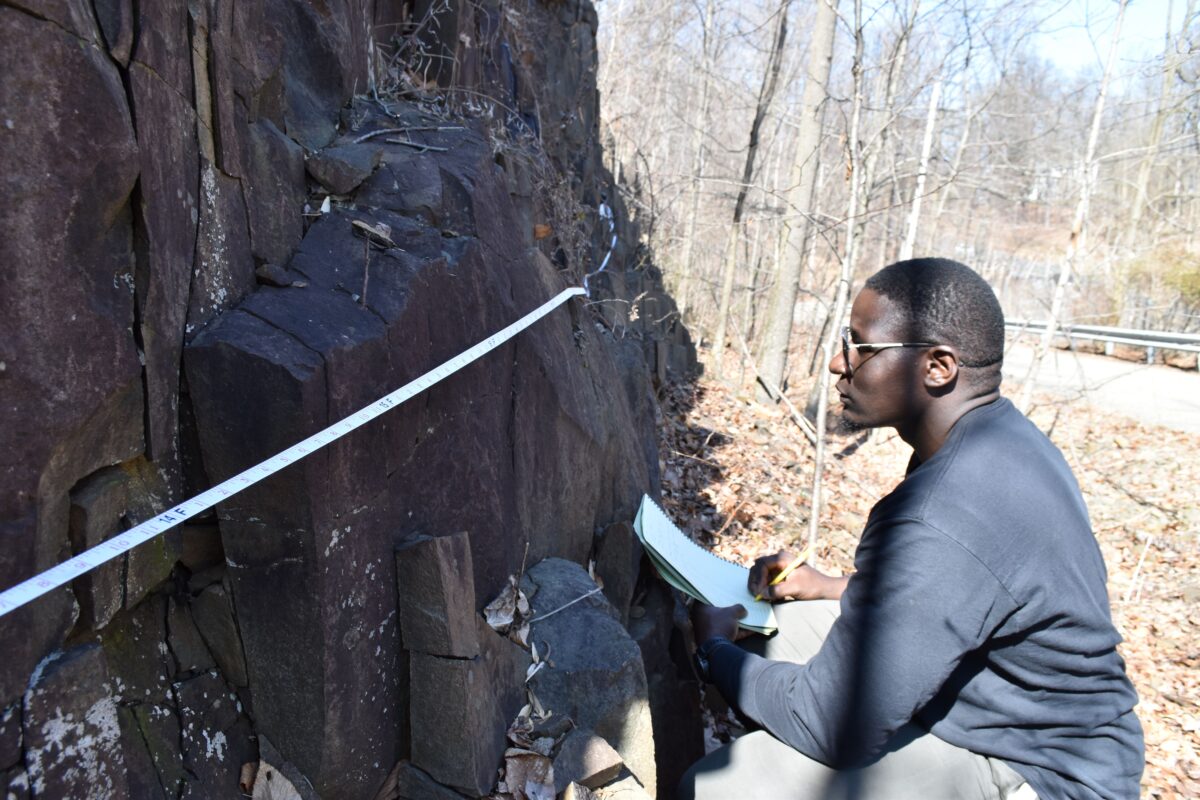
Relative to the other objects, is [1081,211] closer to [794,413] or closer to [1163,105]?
[794,413]

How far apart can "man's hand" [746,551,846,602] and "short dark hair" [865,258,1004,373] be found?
1392mm

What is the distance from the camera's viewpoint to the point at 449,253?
9.64 ft

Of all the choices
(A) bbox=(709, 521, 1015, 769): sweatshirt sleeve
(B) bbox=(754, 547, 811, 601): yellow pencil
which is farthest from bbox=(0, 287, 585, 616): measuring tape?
(B) bbox=(754, 547, 811, 601): yellow pencil

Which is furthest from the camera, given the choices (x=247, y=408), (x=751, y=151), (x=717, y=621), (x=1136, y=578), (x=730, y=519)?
(x=751, y=151)

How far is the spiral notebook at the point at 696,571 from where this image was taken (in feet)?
10.6

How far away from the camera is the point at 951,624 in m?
1.93

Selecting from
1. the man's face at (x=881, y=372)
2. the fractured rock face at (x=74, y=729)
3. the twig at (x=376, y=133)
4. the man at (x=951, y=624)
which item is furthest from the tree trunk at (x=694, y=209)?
the fractured rock face at (x=74, y=729)

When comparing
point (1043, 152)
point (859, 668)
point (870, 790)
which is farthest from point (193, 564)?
point (1043, 152)

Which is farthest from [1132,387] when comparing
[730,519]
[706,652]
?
[706,652]

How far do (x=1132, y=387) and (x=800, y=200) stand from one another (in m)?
7.97

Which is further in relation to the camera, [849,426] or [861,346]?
[849,426]

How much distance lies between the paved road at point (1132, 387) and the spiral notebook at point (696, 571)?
9.29 m

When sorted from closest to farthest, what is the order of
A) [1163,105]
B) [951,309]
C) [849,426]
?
[951,309], [849,426], [1163,105]

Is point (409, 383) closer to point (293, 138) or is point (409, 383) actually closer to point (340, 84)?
point (293, 138)
